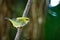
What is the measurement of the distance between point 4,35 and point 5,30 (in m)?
0.05

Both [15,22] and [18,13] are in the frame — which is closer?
[15,22]

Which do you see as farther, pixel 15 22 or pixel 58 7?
pixel 58 7

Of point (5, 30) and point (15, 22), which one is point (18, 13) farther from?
point (15, 22)

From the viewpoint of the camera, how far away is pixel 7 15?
118 cm

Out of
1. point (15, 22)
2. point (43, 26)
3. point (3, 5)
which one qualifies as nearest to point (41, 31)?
point (43, 26)

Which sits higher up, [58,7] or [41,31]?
[58,7]

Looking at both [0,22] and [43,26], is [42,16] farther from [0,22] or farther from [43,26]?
[0,22]

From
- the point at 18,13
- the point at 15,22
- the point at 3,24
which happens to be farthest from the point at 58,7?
the point at 15,22

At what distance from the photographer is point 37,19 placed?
117 cm

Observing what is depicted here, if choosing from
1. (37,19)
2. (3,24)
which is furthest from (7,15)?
(37,19)

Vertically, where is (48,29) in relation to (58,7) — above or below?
below

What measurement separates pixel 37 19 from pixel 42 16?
39mm

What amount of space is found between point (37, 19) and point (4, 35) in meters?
0.24

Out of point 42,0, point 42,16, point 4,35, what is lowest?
point 4,35
